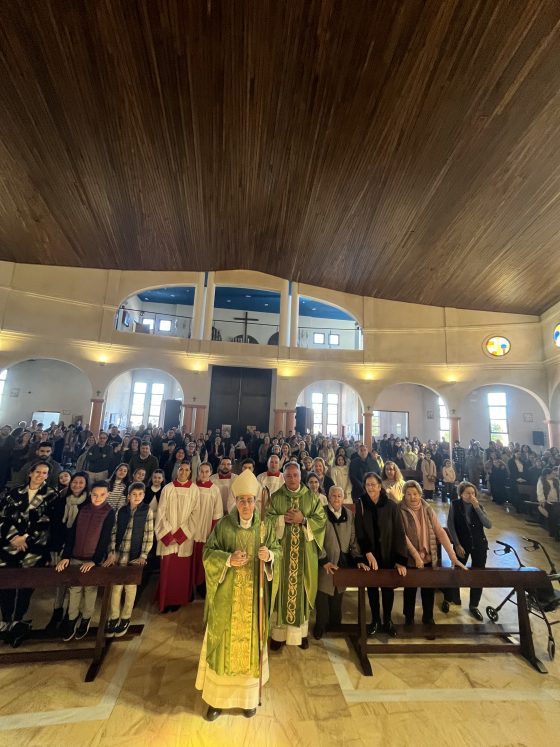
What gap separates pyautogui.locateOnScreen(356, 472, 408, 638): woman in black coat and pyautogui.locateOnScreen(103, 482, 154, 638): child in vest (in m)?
2.09

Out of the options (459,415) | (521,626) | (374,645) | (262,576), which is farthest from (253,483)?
(459,415)

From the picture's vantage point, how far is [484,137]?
5.89 metres

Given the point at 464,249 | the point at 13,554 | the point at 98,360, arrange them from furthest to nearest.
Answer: the point at 98,360 < the point at 464,249 < the point at 13,554

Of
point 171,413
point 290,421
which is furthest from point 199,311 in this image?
point 290,421

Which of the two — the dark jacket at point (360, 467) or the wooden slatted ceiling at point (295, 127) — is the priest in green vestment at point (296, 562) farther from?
the wooden slatted ceiling at point (295, 127)

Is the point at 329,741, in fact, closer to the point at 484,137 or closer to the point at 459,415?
the point at 484,137

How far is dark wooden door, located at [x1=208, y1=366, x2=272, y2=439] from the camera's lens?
14102 millimetres

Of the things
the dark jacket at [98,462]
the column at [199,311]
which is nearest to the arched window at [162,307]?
the column at [199,311]

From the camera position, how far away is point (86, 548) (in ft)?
10.8

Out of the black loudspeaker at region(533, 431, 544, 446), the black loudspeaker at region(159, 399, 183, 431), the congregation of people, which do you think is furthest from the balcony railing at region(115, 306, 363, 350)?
the congregation of people

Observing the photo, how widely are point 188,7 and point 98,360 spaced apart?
992cm

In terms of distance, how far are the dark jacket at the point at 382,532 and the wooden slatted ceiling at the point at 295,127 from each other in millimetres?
5991

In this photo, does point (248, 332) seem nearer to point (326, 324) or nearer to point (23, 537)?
point (326, 324)

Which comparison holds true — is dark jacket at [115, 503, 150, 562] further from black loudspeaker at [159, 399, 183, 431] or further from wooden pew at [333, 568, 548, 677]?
black loudspeaker at [159, 399, 183, 431]
